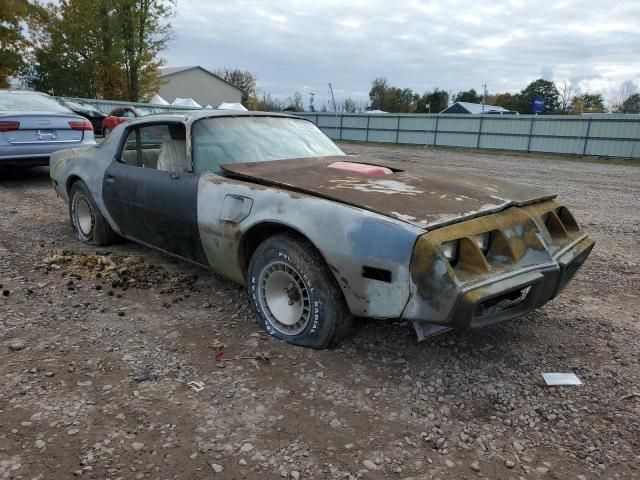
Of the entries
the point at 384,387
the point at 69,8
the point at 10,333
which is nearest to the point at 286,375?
the point at 384,387

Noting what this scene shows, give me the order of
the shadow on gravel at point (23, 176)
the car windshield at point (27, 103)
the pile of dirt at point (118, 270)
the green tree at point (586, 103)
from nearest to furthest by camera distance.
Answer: the pile of dirt at point (118, 270)
the car windshield at point (27, 103)
the shadow on gravel at point (23, 176)
the green tree at point (586, 103)

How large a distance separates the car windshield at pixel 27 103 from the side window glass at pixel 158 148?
4.54m

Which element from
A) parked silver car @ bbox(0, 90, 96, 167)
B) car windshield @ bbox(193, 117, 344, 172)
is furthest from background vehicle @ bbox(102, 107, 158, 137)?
car windshield @ bbox(193, 117, 344, 172)

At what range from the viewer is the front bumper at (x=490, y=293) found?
2328 mm

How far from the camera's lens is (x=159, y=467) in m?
1.99

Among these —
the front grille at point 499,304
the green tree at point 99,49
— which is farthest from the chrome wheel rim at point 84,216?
the green tree at point 99,49

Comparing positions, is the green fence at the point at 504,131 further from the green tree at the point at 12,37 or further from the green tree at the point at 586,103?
the green tree at the point at 586,103

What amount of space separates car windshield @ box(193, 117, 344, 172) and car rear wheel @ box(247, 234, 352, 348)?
3.12 feet

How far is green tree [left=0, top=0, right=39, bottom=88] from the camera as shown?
29.9 meters

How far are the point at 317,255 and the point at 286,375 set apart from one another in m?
0.69

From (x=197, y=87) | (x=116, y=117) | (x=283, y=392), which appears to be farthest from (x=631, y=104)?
(x=283, y=392)

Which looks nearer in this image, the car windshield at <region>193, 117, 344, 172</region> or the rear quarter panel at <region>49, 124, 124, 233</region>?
the car windshield at <region>193, 117, 344, 172</region>

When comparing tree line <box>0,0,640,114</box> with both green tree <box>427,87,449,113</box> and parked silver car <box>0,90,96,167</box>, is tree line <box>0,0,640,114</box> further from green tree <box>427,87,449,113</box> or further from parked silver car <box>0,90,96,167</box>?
green tree <box>427,87,449,113</box>

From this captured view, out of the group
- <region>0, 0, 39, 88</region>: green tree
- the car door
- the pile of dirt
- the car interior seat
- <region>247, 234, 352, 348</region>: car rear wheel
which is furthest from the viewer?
<region>0, 0, 39, 88</region>: green tree
